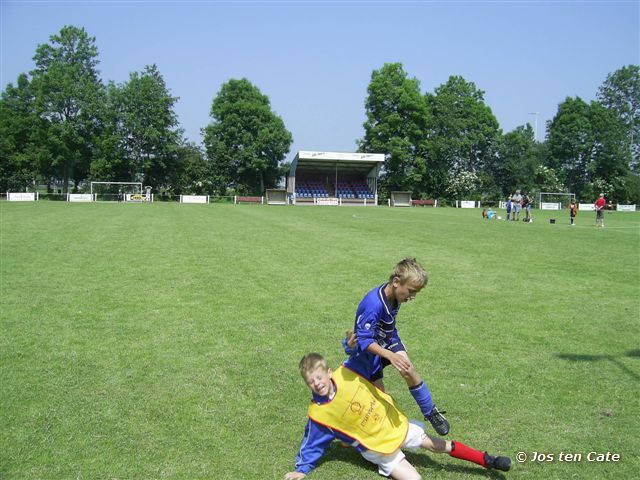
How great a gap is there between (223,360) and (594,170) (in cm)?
8917

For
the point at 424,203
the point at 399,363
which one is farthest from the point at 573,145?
the point at 399,363

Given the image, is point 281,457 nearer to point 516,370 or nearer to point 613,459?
point 613,459

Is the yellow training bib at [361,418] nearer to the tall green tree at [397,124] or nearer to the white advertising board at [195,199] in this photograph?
the white advertising board at [195,199]

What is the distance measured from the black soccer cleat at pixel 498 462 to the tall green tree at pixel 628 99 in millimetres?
97242

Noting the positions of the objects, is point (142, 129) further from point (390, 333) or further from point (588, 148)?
point (390, 333)

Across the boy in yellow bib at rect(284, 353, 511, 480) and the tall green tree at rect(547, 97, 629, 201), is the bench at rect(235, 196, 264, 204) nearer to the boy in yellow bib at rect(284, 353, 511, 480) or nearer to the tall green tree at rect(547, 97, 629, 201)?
the tall green tree at rect(547, 97, 629, 201)

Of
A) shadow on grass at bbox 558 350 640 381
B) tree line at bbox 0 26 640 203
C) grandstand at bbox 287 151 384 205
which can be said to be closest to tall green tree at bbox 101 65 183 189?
tree line at bbox 0 26 640 203

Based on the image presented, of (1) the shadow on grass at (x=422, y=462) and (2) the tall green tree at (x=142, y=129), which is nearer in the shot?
(1) the shadow on grass at (x=422, y=462)

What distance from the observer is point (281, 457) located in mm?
4238

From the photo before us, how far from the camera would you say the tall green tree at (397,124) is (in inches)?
2945

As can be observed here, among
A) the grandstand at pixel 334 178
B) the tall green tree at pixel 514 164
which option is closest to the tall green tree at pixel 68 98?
the grandstand at pixel 334 178

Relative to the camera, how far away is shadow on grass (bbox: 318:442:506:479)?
4146mm

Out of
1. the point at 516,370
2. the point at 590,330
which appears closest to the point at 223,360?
the point at 516,370

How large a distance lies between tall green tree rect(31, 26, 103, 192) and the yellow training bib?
238 ft
